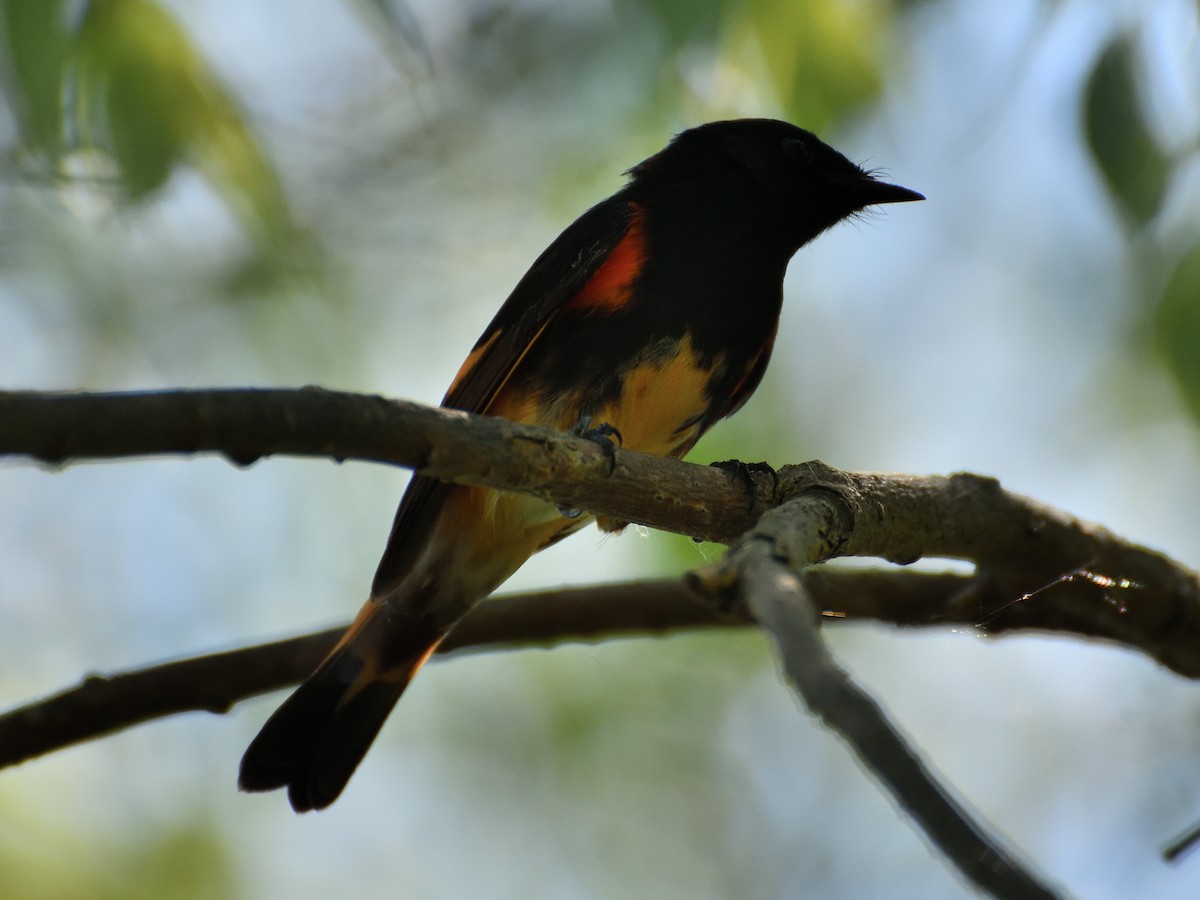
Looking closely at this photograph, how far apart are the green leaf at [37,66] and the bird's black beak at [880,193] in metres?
2.66

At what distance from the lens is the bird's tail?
10.8ft

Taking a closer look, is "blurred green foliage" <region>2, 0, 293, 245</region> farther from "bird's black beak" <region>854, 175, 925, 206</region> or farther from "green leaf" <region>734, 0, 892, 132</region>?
"bird's black beak" <region>854, 175, 925, 206</region>

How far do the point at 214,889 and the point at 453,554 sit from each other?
2225 millimetres

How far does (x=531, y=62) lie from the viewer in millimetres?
3578

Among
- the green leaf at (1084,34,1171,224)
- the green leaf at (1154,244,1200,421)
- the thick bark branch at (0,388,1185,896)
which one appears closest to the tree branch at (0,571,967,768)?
the thick bark branch at (0,388,1185,896)

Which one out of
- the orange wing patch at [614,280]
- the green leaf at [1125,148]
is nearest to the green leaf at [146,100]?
the orange wing patch at [614,280]

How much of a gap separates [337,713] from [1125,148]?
2.48 meters

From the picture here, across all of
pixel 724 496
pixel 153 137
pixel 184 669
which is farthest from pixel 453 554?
pixel 153 137

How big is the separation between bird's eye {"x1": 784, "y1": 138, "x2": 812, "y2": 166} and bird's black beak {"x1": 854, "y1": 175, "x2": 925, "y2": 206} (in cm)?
21

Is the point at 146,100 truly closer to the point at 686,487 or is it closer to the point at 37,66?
the point at 37,66

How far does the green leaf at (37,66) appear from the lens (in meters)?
2.35

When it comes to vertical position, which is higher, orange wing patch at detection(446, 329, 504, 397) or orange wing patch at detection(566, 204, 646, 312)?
orange wing patch at detection(446, 329, 504, 397)

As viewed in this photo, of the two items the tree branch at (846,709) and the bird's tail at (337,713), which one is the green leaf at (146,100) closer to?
the bird's tail at (337,713)

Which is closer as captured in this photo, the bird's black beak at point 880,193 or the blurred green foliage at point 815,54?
the blurred green foliage at point 815,54
